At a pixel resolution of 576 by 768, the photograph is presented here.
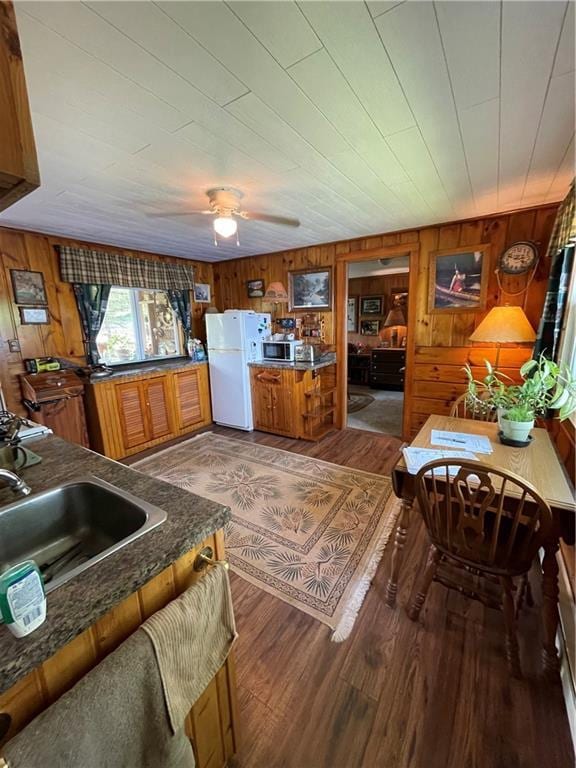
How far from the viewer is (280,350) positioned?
12.9 feet

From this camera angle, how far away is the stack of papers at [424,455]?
5.00 ft

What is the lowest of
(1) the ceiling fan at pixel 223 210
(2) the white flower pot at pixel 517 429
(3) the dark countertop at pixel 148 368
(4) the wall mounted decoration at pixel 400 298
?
(2) the white flower pot at pixel 517 429

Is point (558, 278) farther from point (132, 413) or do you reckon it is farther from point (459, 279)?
point (132, 413)

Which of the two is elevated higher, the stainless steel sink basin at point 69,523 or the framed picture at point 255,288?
the framed picture at point 255,288

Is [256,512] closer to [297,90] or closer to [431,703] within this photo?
[431,703]

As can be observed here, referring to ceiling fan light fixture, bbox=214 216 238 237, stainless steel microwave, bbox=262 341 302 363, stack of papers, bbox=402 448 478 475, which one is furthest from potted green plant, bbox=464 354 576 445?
stainless steel microwave, bbox=262 341 302 363

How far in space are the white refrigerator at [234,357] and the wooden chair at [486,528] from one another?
112 inches

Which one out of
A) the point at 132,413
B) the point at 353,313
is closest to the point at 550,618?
the point at 132,413

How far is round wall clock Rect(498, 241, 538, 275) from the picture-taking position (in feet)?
8.83

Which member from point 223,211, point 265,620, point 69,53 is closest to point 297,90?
point 69,53

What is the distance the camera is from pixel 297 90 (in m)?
1.21

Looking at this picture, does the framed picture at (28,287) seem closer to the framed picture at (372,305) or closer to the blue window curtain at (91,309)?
the blue window curtain at (91,309)

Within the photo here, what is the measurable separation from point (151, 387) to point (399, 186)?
3083 millimetres

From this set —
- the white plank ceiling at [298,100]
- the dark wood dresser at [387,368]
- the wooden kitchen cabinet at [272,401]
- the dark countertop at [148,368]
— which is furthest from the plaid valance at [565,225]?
the dark countertop at [148,368]
